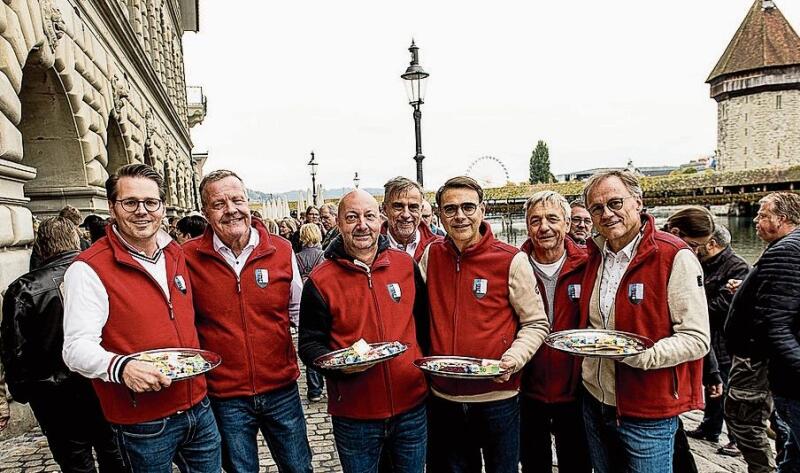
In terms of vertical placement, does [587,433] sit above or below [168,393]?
below

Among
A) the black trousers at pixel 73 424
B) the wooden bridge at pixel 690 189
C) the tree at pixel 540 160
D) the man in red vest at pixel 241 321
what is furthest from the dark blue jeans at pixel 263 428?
the tree at pixel 540 160

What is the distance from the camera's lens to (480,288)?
10.5ft

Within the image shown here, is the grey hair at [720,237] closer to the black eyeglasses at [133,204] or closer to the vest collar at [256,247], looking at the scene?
the vest collar at [256,247]

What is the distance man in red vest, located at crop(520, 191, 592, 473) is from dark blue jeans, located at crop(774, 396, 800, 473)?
115cm

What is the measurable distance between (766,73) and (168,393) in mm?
59859

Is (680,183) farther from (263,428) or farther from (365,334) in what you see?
(263,428)

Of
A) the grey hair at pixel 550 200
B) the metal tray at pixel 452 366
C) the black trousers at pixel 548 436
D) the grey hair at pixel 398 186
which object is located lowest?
the black trousers at pixel 548 436

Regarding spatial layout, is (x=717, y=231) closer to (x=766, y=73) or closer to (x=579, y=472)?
(x=579, y=472)

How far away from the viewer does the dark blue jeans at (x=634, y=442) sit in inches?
115

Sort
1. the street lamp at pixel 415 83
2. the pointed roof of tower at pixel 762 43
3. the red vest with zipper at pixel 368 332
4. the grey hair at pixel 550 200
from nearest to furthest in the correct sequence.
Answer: the red vest with zipper at pixel 368 332 < the grey hair at pixel 550 200 < the street lamp at pixel 415 83 < the pointed roof of tower at pixel 762 43

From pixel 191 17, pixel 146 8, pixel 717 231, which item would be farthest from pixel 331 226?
pixel 191 17

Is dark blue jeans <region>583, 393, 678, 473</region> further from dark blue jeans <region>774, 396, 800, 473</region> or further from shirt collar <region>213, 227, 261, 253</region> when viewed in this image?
shirt collar <region>213, 227, 261, 253</region>

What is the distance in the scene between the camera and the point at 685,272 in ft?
9.16

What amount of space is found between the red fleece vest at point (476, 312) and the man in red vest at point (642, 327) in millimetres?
527
